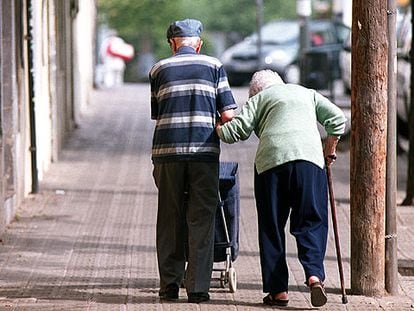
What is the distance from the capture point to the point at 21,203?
14695mm

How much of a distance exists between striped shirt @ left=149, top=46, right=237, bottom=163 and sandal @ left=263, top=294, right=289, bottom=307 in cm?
97

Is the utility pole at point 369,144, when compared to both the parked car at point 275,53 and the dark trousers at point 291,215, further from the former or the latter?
the parked car at point 275,53

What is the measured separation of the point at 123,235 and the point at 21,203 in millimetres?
2150

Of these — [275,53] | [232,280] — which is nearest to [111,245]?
[232,280]

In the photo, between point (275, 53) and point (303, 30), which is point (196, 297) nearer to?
point (303, 30)

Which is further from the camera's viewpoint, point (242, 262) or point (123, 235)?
point (123, 235)

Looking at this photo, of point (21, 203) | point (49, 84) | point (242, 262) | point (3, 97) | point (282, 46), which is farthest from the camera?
point (282, 46)

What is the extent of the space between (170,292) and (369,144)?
1.66 metres

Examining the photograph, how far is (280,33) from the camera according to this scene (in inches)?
1439

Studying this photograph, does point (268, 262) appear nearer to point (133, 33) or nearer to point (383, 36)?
point (383, 36)

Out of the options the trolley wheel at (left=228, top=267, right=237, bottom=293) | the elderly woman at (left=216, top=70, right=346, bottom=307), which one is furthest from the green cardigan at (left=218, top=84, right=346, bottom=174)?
the trolley wheel at (left=228, top=267, right=237, bottom=293)

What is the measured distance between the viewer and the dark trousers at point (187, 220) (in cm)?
946

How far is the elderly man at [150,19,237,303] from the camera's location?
941 cm

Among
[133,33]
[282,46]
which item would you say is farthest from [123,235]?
[133,33]
